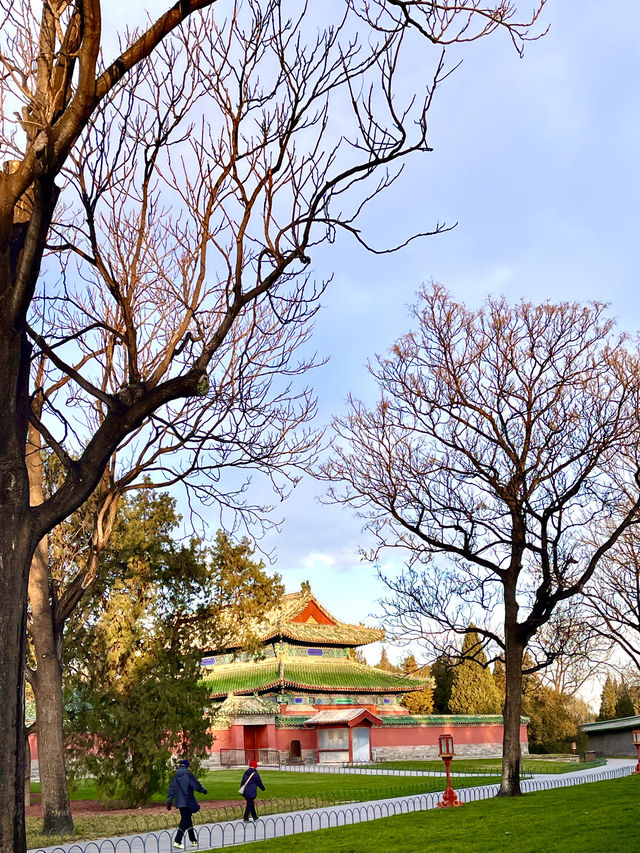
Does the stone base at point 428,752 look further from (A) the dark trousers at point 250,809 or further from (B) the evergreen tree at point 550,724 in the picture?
(A) the dark trousers at point 250,809

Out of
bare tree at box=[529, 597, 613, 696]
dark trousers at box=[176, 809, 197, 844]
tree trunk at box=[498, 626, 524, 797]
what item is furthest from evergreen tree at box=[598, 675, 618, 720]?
dark trousers at box=[176, 809, 197, 844]

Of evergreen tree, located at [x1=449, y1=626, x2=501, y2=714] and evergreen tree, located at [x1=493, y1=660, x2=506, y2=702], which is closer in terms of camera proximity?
evergreen tree, located at [x1=449, y1=626, x2=501, y2=714]

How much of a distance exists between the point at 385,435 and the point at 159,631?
695cm

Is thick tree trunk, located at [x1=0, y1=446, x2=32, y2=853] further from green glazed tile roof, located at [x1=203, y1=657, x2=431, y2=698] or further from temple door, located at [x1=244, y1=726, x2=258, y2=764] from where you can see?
temple door, located at [x1=244, y1=726, x2=258, y2=764]

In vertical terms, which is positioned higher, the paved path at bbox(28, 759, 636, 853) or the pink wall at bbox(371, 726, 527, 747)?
the paved path at bbox(28, 759, 636, 853)

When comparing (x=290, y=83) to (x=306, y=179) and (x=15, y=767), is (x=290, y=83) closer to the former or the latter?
(x=306, y=179)

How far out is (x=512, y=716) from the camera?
666 inches

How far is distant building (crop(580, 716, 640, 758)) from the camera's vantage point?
149 ft

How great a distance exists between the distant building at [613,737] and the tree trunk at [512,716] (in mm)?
31170

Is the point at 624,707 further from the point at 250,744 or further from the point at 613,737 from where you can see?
the point at 250,744

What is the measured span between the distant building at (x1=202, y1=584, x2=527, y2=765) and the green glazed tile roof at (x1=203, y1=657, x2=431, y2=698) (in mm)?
62

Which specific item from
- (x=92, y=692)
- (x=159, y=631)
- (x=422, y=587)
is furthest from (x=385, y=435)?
(x=92, y=692)

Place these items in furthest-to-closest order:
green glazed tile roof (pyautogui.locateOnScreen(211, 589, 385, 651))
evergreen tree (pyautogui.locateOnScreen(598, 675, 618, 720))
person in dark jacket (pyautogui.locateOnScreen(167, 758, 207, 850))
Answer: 1. evergreen tree (pyautogui.locateOnScreen(598, 675, 618, 720))
2. green glazed tile roof (pyautogui.locateOnScreen(211, 589, 385, 651))
3. person in dark jacket (pyautogui.locateOnScreen(167, 758, 207, 850))

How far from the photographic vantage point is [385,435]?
1795 centimetres
